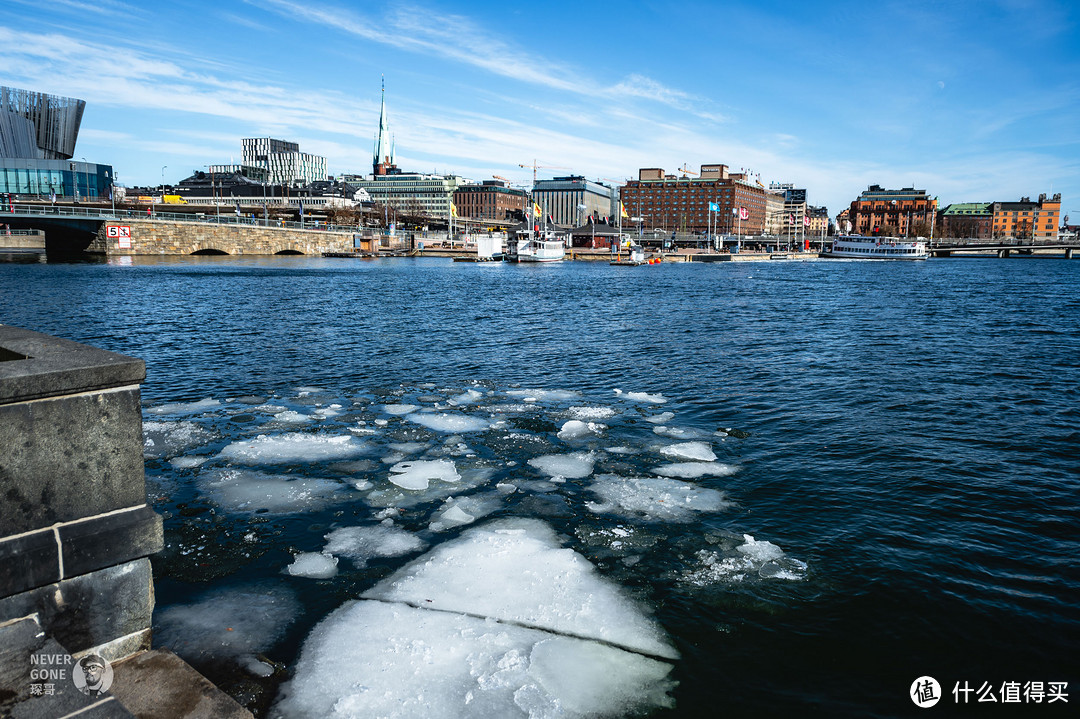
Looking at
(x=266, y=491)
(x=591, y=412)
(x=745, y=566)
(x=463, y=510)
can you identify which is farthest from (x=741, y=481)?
(x=266, y=491)

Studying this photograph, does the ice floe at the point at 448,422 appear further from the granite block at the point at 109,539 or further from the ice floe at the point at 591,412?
the granite block at the point at 109,539

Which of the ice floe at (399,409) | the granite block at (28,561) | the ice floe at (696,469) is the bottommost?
the ice floe at (696,469)

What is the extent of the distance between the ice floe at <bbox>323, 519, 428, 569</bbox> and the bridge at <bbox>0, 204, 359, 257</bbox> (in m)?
91.2

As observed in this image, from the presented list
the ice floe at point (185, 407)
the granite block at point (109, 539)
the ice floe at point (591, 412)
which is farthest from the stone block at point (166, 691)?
the ice floe at point (185, 407)

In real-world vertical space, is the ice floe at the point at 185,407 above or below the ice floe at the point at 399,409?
below

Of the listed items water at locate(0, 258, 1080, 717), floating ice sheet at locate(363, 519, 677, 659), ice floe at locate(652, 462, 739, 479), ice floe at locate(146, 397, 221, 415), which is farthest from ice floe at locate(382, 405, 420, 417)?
floating ice sheet at locate(363, 519, 677, 659)

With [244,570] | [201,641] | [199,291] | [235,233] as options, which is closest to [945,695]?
[201,641]

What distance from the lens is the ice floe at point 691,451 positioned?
1135 cm

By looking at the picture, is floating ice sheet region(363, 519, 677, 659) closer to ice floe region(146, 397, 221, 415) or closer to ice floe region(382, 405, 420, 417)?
ice floe region(382, 405, 420, 417)

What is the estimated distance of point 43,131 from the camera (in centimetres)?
16500

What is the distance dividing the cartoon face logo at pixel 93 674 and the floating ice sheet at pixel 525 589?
254 centimetres

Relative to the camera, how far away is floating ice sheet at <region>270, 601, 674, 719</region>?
4922 mm

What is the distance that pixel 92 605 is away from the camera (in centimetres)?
448

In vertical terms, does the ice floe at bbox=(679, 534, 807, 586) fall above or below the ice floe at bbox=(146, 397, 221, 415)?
below
